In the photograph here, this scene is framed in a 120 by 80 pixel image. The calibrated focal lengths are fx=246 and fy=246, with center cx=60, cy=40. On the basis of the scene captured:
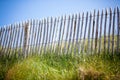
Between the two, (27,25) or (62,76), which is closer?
(62,76)

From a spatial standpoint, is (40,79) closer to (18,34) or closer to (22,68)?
(22,68)

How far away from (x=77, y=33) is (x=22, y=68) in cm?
326

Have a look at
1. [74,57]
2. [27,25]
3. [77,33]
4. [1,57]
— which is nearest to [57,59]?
[74,57]

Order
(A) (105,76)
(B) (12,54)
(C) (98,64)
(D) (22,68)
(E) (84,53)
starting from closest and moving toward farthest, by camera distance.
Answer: (A) (105,76), (C) (98,64), (D) (22,68), (E) (84,53), (B) (12,54)

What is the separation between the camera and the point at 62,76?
7.57m

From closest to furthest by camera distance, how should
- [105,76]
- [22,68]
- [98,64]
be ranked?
[105,76] < [98,64] < [22,68]

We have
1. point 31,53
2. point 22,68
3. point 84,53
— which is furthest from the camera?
point 31,53

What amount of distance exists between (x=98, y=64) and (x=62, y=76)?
45.8 inches

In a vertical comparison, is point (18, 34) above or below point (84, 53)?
above

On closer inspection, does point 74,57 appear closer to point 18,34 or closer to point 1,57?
point 18,34

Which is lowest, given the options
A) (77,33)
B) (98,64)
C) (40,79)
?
(40,79)

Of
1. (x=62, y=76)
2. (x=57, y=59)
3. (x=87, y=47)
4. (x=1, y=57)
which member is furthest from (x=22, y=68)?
(x=1, y=57)

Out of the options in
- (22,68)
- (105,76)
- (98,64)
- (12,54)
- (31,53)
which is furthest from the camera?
(12,54)

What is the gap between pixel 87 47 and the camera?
9867mm
